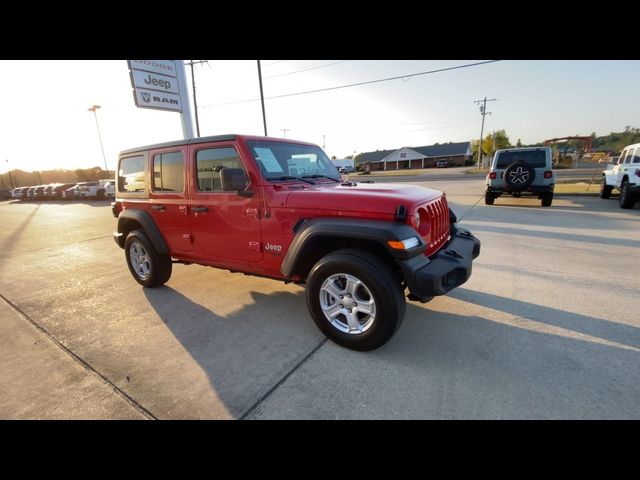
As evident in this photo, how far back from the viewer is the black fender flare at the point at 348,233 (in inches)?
94.9

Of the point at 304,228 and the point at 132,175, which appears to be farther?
the point at 132,175

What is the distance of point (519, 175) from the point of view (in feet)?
31.6

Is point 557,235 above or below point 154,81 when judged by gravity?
below

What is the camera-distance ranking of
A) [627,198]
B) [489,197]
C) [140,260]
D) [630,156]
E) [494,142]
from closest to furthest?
1. [140,260]
2. [627,198]
3. [630,156]
4. [489,197]
5. [494,142]

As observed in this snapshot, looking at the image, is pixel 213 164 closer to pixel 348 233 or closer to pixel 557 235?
pixel 348 233

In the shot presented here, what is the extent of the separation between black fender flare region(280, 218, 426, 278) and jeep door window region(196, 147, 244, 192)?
111 cm

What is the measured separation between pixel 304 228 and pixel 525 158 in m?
10.3

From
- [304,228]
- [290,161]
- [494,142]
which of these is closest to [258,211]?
[304,228]

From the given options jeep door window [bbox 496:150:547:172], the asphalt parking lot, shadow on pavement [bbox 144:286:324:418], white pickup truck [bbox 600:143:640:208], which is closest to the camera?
the asphalt parking lot

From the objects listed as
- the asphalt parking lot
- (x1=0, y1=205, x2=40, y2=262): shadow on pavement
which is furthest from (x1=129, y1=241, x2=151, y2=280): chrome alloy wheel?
(x1=0, y1=205, x2=40, y2=262): shadow on pavement

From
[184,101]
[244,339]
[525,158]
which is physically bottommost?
[244,339]

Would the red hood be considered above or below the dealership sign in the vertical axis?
below

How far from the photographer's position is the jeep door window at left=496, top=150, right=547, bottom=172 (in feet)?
32.2

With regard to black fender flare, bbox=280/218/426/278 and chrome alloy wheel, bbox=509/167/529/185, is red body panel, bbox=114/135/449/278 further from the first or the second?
chrome alloy wheel, bbox=509/167/529/185
